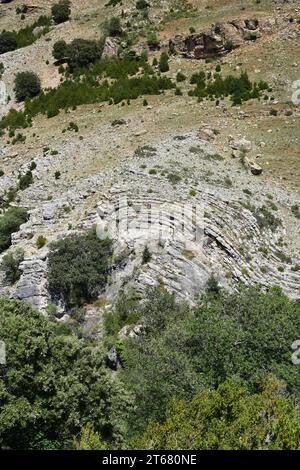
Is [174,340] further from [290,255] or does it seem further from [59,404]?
[290,255]

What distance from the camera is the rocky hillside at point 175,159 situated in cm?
2445

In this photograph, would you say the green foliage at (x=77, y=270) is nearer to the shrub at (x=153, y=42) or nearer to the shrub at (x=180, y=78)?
the shrub at (x=180, y=78)

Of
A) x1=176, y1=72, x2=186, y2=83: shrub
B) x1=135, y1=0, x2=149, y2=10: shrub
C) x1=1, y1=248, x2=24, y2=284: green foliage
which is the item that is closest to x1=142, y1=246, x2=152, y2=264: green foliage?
x1=1, y1=248, x2=24, y2=284: green foliage

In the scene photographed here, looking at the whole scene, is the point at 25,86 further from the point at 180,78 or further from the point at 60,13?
the point at 60,13

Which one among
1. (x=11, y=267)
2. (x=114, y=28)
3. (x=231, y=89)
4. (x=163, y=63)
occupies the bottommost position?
(x=231, y=89)

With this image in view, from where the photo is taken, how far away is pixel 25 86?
4412 centimetres

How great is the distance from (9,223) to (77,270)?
5.72m

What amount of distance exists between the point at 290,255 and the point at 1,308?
14.5m

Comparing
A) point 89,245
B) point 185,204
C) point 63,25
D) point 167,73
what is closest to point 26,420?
point 89,245

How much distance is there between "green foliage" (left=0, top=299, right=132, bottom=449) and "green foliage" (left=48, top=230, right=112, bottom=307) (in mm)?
6654

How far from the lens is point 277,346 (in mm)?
17984

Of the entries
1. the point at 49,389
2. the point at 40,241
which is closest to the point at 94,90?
the point at 40,241

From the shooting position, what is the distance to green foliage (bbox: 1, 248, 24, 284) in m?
24.6

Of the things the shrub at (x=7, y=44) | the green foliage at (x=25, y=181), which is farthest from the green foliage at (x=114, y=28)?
the green foliage at (x=25, y=181)
